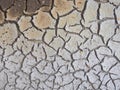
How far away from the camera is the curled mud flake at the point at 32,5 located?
1.50m

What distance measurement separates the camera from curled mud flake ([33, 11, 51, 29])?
152 centimetres

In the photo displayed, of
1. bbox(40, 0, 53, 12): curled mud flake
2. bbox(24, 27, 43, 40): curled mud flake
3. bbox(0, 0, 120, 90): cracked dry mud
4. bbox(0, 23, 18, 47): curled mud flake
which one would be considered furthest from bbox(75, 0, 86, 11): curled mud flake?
bbox(0, 23, 18, 47): curled mud flake

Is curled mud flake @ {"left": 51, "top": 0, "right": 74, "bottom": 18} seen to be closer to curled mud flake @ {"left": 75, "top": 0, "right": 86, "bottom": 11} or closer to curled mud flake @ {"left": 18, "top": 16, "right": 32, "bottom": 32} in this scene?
curled mud flake @ {"left": 75, "top": 0, "right": 86, "bottom": 11}

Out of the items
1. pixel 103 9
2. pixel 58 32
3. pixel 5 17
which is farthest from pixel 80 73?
pixel 5 17

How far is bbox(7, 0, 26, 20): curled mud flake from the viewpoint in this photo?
4.93 ft

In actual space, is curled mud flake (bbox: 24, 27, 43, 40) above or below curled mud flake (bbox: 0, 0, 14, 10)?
below

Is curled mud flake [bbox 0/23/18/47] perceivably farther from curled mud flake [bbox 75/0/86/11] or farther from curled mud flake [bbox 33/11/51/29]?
curled mud flake [bbox 75/0/86/11]

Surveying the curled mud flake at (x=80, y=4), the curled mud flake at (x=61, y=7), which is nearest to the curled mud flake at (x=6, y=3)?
the curled mud flake at (x=61, y=7)

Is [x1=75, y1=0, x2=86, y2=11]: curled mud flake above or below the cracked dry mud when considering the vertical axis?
above

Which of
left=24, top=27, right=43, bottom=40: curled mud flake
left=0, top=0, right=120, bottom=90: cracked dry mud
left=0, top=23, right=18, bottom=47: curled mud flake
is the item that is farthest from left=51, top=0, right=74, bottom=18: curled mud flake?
left=0, top=23, right=18, bottom=47: curled mud flake

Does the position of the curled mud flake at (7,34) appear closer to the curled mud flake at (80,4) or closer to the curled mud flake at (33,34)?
the curled mud flake at (33,34)

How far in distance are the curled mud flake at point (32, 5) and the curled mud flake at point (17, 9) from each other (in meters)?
0.02

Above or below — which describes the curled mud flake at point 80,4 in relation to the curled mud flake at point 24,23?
above

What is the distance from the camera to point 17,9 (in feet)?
4.94
